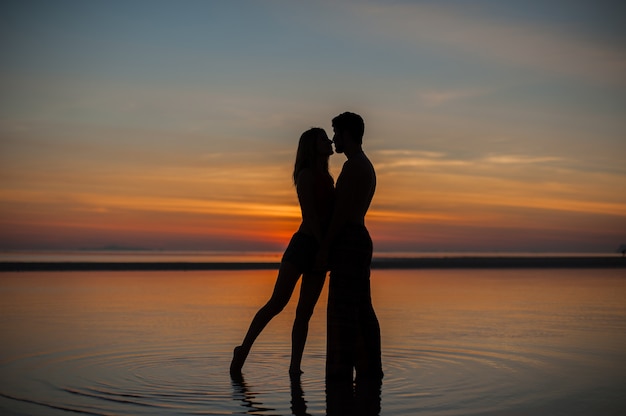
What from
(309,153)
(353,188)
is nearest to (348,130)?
(309,153)

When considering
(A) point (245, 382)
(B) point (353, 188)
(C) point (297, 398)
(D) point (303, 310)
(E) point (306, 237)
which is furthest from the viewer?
(D) point (303, 310)

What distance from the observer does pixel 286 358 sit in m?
7.39

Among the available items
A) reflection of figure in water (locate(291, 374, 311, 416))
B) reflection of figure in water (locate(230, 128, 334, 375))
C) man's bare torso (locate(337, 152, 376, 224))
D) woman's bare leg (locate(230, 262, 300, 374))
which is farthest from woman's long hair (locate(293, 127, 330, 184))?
reflection of figure in water (locate(291, 374, 311, 416))

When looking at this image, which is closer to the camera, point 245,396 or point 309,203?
point 245,396

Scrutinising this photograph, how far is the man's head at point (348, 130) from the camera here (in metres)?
6.55

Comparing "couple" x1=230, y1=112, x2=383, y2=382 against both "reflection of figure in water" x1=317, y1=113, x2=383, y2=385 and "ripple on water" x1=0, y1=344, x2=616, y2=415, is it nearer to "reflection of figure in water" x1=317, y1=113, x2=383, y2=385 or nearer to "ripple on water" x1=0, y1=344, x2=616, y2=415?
"reflection of figure in water" x1=317, y1=113, x2=383, y2=385

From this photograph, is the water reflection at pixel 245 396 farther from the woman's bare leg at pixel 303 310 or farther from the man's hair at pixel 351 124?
the man's hair at pixel 351 124

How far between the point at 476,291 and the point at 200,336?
28.8 ft

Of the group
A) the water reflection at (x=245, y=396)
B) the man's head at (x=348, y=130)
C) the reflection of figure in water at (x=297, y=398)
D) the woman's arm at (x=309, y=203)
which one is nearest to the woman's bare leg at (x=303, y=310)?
the reflection of figure in water at (x=297, y=398)

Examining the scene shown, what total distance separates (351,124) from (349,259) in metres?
1.16

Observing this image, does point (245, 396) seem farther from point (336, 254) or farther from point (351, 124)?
point (351, 124)

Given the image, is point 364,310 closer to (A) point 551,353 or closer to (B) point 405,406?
(B) point 405,406

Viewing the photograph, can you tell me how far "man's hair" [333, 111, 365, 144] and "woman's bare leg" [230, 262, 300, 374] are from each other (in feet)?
4.07

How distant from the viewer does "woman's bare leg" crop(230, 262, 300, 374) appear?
6535 mm
